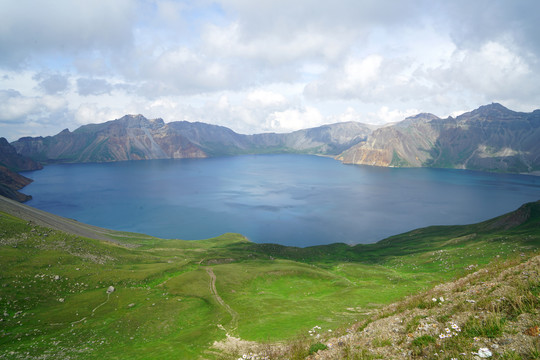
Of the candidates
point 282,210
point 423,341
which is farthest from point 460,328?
point 282,210

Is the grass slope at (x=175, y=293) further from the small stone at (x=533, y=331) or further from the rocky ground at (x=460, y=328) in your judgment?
the small stone at (x=533, y=331)

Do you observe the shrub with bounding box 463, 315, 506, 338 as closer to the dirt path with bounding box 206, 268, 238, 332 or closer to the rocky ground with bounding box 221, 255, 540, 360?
the rocky ground with bounding box 221, 255, 540, 360

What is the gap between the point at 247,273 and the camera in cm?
5019

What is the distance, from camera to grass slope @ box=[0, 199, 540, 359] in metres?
26.5

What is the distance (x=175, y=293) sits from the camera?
39531 millimetres

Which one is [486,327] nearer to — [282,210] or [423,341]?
[423,341]

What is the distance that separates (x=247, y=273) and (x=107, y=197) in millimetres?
158931

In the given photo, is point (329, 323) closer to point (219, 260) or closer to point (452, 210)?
point (219, 260)

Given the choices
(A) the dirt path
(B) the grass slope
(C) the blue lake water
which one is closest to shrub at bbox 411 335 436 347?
(B) the grass slope

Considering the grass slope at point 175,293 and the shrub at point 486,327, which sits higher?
the shrub at point 486,327

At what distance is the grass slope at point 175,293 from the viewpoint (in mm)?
26500

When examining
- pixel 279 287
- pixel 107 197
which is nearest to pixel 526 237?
pixel 279 287

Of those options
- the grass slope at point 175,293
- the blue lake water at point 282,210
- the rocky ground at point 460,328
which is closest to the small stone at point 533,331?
the rocky ground at point 460,328

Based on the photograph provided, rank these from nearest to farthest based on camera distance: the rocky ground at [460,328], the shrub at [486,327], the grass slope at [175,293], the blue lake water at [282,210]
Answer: the rocky ground at [460,328], the shrub at [486,327], the grass slope at [175,293], the blue lake water at [282,210]
